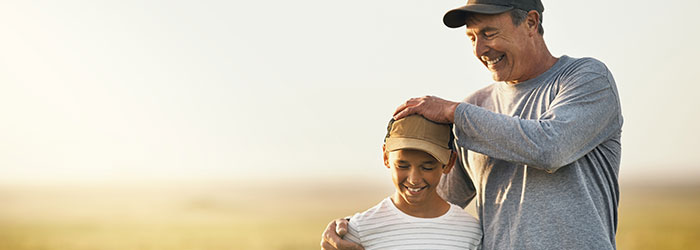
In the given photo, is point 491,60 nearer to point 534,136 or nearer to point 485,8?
point 485,8

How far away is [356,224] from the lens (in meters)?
3.93

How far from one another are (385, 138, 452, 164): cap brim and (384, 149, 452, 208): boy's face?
42 mm

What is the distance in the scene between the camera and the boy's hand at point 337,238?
389 cm

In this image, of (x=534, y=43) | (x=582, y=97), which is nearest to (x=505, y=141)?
(x=582, y=97)

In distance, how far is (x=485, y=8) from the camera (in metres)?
3.88

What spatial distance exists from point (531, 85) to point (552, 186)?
1.82 ft

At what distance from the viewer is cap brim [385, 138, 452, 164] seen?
3705 mm

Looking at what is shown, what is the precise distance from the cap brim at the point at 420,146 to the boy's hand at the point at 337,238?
0.45 m

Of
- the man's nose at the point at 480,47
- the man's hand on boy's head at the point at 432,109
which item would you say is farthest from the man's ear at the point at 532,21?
the man's hand on boy's head at the point at 432,109

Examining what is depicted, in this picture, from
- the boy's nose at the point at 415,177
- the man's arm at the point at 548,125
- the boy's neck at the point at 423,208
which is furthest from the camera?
the boy's neck at the point at 423,208

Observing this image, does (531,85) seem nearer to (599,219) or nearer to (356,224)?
(599,219)

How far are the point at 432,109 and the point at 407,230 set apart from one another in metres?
0.61

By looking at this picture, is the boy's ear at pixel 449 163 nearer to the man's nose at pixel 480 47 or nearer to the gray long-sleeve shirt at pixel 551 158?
the gray long-sleeve shirt at pixel 551 158

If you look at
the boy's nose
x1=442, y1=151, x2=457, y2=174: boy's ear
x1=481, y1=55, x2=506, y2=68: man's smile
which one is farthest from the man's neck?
the boy's nose
